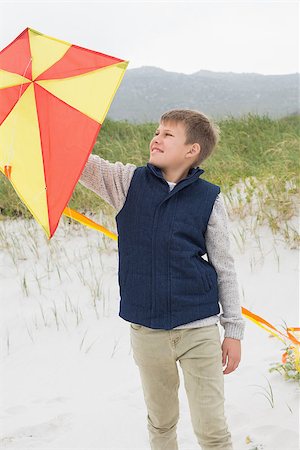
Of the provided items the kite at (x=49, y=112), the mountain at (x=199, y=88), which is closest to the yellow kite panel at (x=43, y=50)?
the kite at (x=49, y=112)

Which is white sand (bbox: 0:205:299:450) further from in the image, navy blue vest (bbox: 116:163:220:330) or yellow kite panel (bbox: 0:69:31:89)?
yellow kite panel (bbox: 0:69:31:89)

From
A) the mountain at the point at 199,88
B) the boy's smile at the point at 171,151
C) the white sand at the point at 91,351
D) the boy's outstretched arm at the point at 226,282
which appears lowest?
the white sand at the point at 91,351

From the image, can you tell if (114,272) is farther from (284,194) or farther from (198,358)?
(198,358)

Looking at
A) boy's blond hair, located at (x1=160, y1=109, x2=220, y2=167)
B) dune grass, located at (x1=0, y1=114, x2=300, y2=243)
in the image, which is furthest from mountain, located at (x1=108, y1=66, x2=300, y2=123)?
boy's blond hair, located at (x1=160, y1=109, x2=220, y2=167)

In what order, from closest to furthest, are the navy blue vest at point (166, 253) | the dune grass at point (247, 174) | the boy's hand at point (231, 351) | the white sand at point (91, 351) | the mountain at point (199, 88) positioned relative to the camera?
the navy blue vest at point (166, 253)
the boy's hand at point (231, 351)
the white sand at point (91, 351)
the dune grass at point (247, 174)
the mountain at point (199, 88)

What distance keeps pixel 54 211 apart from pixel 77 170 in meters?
0.15

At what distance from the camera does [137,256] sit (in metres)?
1.89

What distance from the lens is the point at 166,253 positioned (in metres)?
1.85

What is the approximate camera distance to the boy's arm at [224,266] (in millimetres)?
1916

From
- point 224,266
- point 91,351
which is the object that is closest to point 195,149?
point 224,266

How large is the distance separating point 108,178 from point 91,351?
2060 mm

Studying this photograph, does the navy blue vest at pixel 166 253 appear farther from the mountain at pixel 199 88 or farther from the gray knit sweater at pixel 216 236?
the mountain at pixel 199 88

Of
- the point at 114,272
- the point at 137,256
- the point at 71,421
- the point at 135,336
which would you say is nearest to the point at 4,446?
the point at 71,421

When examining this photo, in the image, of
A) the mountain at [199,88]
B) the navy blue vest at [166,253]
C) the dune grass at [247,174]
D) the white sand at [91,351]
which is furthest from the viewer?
the mountain at [199,88]
